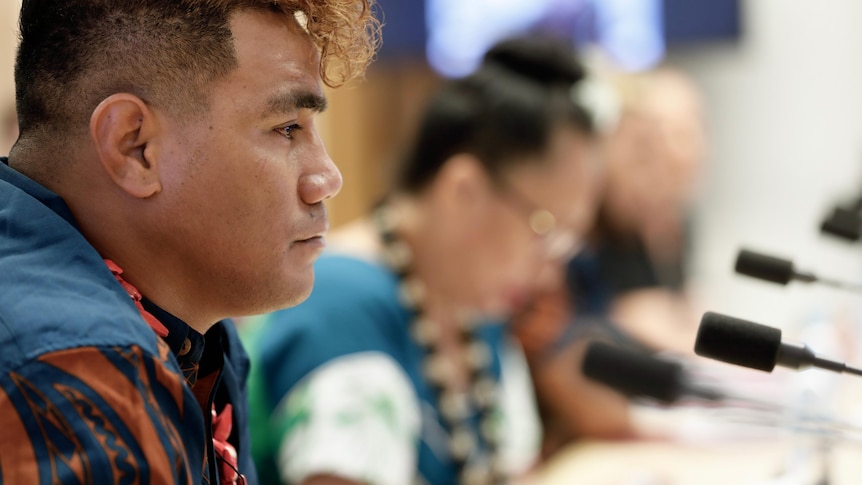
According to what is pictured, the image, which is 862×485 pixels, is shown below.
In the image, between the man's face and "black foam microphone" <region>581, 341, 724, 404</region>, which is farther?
"black foam microphone" <region>581, 341, 724, 404</region>

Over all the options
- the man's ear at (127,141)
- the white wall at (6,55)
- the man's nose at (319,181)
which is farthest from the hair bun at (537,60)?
the white wall at (6,55)

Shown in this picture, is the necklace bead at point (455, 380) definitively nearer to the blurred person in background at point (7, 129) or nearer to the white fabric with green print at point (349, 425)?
the white fabric with green print at point (349, 425)

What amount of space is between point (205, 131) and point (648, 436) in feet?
5.06

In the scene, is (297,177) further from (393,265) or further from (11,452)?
(393,265)

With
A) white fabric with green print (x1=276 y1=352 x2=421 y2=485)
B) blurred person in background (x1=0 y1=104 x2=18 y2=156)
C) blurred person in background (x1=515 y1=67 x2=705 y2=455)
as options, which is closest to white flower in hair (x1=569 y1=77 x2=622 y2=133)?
blurred person in background (x1=515 y1=67 x2=705 y2=455)

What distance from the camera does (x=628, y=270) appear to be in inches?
103

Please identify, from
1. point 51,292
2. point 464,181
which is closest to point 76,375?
point 51,292

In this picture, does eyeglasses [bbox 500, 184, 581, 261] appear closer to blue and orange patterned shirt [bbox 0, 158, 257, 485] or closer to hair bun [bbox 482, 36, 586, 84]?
hair bun [bbox 482, 36, 586, 84]

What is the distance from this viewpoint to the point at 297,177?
0.79m

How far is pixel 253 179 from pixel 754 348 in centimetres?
40

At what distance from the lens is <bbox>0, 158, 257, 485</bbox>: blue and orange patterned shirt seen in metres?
0.56

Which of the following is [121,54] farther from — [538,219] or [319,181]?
[538,219]

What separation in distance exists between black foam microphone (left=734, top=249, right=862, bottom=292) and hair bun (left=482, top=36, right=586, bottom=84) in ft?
2.67

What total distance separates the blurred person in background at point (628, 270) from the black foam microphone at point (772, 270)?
1011mm
